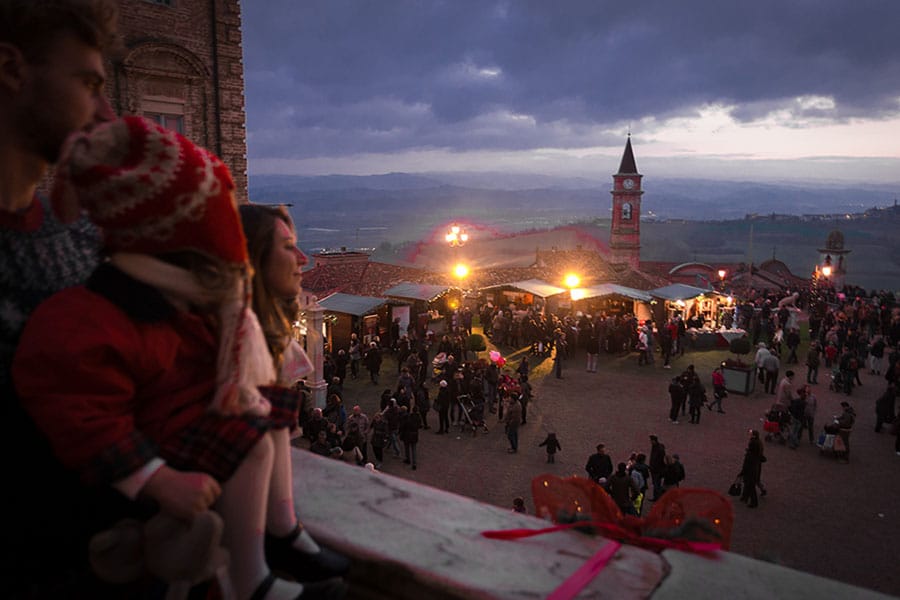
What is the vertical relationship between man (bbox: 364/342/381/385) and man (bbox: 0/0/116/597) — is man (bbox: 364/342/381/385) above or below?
below

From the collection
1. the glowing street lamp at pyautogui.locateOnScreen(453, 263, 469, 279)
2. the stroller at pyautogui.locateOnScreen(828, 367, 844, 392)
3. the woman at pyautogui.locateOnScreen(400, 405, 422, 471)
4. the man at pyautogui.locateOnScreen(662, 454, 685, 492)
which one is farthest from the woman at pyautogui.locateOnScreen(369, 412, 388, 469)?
the glowing street lamp at pyautogui.locateOnScreen(453, 263, 469, 279)

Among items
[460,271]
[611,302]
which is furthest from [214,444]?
[460,271]

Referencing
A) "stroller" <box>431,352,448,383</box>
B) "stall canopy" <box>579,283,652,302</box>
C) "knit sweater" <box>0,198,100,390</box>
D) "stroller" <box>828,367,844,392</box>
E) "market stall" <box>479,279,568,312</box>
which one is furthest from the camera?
"market stall" <box>479,279,568,312</box>

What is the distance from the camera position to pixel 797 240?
114812 mm

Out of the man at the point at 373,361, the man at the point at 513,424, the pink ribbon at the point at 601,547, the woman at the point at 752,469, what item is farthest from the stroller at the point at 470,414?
the pink ribbon at the point at 601,547

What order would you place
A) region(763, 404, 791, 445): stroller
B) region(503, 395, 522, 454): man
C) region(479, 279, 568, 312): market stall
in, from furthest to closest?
region(479, 279, 568, 312): market stall < region(763, 404, 791, 445): stroller < region(503, 395, 522, 454): man

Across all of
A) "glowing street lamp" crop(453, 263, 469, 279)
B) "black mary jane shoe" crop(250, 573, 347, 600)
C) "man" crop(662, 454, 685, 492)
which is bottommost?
"man" crop(662, 454, 685, 492)

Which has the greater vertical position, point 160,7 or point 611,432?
point 160,7

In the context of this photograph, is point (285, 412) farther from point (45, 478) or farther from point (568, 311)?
point (568, 311)

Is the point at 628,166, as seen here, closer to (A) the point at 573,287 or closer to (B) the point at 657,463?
(A) the point at 573,287

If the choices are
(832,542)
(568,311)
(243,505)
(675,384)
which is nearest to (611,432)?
(675,384)

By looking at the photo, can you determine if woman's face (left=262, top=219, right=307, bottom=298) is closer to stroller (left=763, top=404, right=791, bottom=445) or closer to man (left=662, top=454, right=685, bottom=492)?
man (left=662, top=454, right=685, bottom=492)

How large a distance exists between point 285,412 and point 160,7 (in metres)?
15.4

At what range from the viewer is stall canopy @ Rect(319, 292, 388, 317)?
19.9 m
